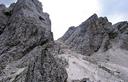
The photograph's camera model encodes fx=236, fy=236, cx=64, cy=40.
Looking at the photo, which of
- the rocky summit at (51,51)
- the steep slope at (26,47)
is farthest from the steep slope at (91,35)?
the steep slope at (26,47)

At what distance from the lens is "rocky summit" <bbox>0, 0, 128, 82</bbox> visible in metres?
12.7

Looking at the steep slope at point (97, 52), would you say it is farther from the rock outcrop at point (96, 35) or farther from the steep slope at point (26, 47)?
the steep slope at point (26, 47)

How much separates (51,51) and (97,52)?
1050 cm

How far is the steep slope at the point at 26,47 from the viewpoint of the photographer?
1209cm

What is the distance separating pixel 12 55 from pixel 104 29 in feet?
53.4

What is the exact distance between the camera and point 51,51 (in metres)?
18.6

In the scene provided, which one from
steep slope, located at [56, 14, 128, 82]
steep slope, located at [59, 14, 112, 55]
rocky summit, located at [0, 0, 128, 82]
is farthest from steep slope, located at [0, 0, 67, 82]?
steep slope, located at [59, 14, 112, 55]

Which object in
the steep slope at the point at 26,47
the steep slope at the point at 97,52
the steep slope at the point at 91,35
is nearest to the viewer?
the steep slope at the point at 26,47

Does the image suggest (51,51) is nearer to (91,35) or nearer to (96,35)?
(91,35)

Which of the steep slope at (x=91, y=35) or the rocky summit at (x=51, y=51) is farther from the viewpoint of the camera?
the steep slope at (x=91, y=35)

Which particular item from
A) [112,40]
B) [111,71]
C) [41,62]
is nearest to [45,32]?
[111,71]

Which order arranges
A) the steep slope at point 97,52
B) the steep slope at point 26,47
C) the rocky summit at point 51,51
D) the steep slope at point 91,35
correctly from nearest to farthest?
the steep slope at point 26,47 → the rocky summit at point 51,51 → the steep slope at point 97,52 → the steep slope at point 91,35

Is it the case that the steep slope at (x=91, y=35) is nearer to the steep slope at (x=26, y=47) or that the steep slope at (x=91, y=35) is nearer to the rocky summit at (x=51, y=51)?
the rocky summit at (x=51, y=51)

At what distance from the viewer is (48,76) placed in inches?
468
